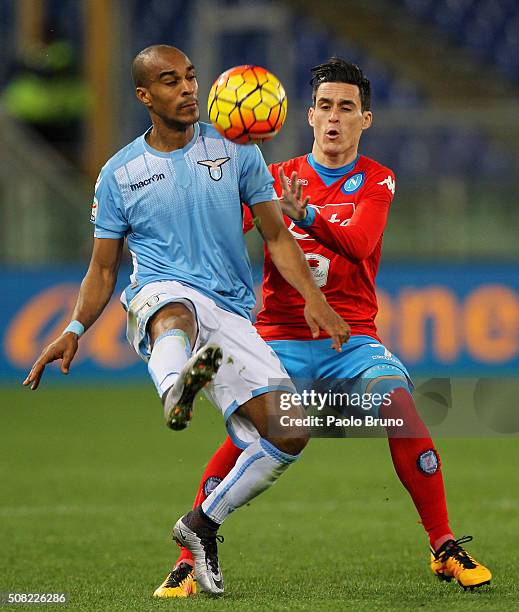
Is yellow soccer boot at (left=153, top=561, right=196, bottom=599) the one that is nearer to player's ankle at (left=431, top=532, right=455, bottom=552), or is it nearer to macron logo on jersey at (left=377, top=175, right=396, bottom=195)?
player's ankle at (left=431, top=532, right=455, bottom=552)

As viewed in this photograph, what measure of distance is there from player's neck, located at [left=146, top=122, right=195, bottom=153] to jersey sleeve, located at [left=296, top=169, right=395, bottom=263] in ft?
1.91

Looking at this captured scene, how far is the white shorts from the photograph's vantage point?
16.6 feet

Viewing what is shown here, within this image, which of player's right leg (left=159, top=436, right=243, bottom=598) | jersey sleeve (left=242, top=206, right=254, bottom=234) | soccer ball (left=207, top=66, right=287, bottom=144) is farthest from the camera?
jersey sleeve (left=242, top=206, right=254, bottom=234)

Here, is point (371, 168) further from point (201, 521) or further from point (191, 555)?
point (191, 555)

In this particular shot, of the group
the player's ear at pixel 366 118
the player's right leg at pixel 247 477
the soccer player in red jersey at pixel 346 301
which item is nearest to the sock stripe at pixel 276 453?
the player's right leg at pixel 247 477

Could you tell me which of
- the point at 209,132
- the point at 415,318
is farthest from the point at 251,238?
the point at 209,132

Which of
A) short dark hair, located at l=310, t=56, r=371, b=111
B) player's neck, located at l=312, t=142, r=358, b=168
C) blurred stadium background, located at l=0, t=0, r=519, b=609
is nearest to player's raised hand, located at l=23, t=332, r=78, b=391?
player's neck, located at l=312, t=142, r=358, b=168

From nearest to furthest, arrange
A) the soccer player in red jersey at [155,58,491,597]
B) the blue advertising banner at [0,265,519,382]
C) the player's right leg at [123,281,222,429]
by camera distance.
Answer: the player's right leg at [123,281,222,429]
the soccer player in red jersey at [155,58,491,597]
the blue advertising banner at [0,265,519,382]

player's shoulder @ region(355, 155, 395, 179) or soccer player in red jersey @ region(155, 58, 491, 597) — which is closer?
soccer player in red jersey @ region(155, 58, 491, 597)

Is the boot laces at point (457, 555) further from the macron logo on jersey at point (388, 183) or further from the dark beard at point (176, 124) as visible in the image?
the dark beard at point (176, 124)

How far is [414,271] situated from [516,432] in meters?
2.56

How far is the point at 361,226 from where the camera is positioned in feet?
18.1

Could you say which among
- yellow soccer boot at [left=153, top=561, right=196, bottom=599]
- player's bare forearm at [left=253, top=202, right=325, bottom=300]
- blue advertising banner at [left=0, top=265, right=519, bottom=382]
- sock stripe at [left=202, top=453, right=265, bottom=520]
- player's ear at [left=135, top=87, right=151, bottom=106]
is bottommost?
blue advertising banner at [left=0, top=265, right=519, bottom=382]

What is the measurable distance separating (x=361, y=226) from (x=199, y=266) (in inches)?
30.4
